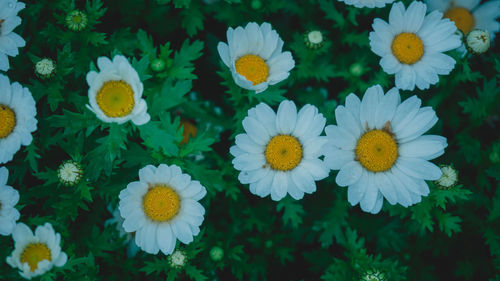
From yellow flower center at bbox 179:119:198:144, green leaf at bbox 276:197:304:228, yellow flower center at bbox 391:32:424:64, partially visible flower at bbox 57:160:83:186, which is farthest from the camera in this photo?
yellow flower center at bbox 179:119:198:144

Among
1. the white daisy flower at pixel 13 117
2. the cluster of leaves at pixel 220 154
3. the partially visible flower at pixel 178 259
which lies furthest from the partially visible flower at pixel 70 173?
the partially visible flower at pixel 178 259

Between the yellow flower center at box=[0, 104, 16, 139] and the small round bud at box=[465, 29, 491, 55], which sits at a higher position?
the small round bud at box=[465, 29, 491, 55]

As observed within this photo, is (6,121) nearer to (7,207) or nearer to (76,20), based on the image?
(7,207)

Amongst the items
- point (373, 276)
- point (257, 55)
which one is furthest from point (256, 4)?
point (373, 276)

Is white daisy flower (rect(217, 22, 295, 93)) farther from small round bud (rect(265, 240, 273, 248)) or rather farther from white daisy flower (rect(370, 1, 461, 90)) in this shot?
small round bud (rect(265, 240, 273, 248))

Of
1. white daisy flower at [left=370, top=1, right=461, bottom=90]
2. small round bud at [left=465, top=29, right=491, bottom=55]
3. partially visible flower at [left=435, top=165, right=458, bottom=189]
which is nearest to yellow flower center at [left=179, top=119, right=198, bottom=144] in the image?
white daisy flower at [left=370, top=1, right=461, bottom=90]

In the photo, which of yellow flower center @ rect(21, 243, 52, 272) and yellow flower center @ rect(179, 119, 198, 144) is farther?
yellow flower center @ rect(179, 119, 198, 144)

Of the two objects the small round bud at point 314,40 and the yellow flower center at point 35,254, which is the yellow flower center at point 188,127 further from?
the yellow flower center at point 35,254

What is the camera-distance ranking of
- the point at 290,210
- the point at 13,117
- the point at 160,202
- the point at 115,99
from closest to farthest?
the point at 115,99 < the point at 13,117 < the point at 160,202 < the point at 290,210
